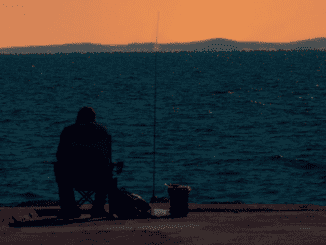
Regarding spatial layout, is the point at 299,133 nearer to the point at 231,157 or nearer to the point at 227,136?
the point at 227,136

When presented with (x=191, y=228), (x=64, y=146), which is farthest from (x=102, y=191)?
(x=191, y=228)

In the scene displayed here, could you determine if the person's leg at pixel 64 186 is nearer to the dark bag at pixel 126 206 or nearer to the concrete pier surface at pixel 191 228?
the concrete pier surface at pixel 191 228

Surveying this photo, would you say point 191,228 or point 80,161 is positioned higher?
point 80,161

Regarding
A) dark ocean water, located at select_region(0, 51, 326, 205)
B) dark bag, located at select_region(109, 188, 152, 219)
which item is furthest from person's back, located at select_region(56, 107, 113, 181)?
dark ocean water, located at select_region(0, 51, 326, 205)

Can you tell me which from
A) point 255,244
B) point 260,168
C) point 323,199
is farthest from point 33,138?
point 255,244

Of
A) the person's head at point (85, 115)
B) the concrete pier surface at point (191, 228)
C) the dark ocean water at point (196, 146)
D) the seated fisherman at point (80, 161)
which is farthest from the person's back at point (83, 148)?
the dark ocean water at point (196, 146)

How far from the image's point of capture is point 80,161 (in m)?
6.18

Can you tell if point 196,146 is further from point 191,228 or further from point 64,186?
point 191,228

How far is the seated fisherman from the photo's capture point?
6168 mm

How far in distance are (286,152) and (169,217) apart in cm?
1323

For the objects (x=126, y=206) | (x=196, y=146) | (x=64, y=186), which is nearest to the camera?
(x=64, y=186)

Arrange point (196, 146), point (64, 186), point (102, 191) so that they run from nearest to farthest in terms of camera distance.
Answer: point (64, 186) < point (102, 191) < point (196, 146)

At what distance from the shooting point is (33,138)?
21.9 metres

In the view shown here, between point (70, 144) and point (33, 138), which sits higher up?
point (70, 144)
